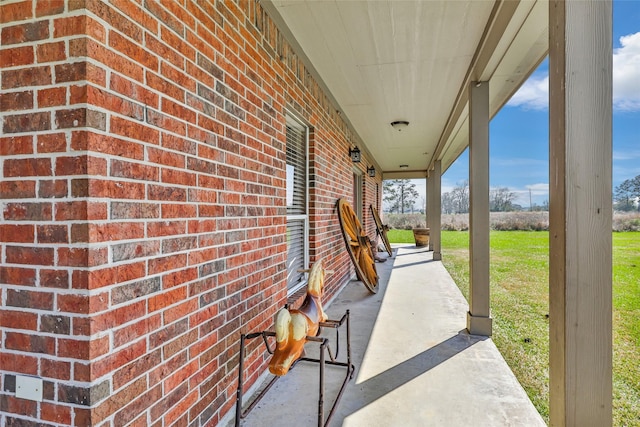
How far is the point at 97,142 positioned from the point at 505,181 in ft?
74.1

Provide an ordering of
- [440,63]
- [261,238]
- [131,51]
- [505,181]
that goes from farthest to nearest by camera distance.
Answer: [505,181]
[440,63]
[261,238]
[131,51]

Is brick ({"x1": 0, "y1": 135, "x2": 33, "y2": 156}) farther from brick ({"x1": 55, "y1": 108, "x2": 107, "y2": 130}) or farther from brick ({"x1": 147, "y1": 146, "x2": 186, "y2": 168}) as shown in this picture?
brick ({"x1": 147, "y1": 146, "x2": 186, "y2": 168})

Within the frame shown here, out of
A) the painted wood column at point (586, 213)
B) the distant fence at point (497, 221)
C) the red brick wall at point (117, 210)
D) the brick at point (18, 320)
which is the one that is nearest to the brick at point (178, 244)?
the red brick wall at point (117, 210)

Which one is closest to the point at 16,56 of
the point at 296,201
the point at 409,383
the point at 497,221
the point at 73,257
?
the point at 73,257

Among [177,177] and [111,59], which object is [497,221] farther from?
[111,59]

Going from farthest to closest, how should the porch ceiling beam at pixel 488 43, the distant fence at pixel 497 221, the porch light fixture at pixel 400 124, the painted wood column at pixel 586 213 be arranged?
the distant fence at pixel 497 221, the porch light fixture at pixel 400 124, the porch ceiling beam at pixel 488 43, the painted wood column at pixel 586 213

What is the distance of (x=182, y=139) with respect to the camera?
1.70m

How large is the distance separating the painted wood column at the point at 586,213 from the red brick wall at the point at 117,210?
1.81m

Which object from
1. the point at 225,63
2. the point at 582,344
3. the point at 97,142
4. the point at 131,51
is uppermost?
the point at 225,63

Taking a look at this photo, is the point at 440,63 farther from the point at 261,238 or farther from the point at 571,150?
the point at 261,238

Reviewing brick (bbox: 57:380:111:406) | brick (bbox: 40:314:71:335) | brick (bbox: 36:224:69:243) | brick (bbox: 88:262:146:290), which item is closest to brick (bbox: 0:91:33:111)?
brick (bbox: 36:224:69:243)

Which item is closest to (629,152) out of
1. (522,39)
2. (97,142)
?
(522,39)

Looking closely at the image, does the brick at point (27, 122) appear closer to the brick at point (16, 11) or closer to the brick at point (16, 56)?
the brick at point (16, 56)

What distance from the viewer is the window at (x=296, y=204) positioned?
3.74 metres
